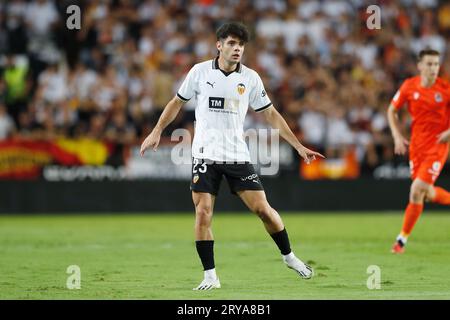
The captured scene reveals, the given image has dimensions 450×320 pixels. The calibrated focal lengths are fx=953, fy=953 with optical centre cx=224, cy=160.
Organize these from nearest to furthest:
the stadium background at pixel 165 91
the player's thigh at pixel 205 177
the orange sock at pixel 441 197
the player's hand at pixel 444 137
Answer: the player's thigh at pixel 205 177 → the player's hand at pixel 444 137 → the orange sock at pixel 441 197 → the stadium background at pixel 165 91

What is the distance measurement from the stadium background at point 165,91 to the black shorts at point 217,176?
10.4 metres

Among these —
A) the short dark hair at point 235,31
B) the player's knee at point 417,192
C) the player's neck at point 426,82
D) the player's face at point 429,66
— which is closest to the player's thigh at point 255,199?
the short dark hair at point 235,31

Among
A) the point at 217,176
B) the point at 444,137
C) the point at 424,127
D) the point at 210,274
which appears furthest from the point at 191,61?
the point at 210,274

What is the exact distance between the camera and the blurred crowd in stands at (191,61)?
20172 mm

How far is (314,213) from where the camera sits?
Answer: 66.7 feet

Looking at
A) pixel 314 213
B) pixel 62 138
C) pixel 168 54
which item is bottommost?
pixel 314 213

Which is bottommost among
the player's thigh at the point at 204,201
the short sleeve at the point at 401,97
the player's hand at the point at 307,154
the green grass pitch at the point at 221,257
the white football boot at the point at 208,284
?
the green grass pitch at the point at 221,257

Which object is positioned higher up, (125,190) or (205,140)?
(205,140)

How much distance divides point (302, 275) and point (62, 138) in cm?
1096

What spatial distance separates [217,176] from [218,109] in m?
0.66

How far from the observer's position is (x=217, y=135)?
30.2 ft

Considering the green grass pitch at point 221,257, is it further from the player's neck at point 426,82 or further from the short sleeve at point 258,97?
the player's neck at point 426,82
